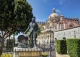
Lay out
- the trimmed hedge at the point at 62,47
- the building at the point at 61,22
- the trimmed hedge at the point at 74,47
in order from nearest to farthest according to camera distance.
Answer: the trimmed hedge at the point at 74,47, the trimmed hedge at the point at 62,47, the building at the point at 61,22

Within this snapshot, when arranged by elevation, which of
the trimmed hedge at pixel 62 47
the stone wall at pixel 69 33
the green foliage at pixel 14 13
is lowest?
the trimmed hedge at pixel 62 47

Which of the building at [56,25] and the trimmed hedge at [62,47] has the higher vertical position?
the building at [56,25]

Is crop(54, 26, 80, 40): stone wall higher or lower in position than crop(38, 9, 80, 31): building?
lower

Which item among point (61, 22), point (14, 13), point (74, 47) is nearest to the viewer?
point (74, 47)

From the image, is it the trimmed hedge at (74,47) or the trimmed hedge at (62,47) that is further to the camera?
the trimmed hedge at (62,47)

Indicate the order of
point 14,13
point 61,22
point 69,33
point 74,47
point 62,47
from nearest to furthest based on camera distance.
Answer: point 74,47
point 62,47
point 14,13
point 69,33
point 61,22

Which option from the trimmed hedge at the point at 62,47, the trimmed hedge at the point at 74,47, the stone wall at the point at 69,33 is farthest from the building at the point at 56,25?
the trimmed hedge at the point at 74,47

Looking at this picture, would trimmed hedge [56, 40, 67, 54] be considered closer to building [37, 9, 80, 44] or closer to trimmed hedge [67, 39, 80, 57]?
trimmed hedge [67, 39, 80, 57]

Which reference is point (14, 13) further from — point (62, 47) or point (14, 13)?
point (62, 47)

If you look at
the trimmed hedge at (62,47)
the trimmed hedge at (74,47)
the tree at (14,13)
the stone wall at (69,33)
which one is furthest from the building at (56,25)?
the trimmed hedge at (74,47)

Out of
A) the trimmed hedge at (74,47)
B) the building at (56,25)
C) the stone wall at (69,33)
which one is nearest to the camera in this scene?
the trimmed hedge at (74,47)

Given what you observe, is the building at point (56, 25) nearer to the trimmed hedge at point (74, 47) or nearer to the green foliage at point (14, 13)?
the green foliage at point (14, 13)

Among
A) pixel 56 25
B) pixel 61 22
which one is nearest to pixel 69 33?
pixel 61 22

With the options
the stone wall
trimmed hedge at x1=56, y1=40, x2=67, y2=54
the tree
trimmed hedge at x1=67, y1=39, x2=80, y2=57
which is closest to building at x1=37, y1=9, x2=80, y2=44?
the stone wall
